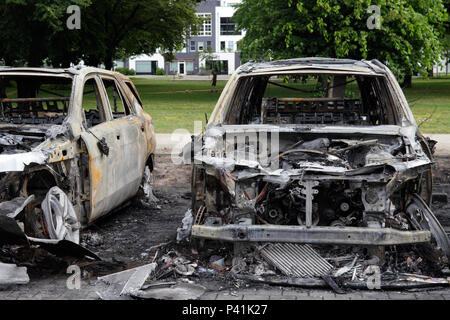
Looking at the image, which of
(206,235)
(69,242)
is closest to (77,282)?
(69,242)

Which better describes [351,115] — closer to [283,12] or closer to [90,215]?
[90,215]

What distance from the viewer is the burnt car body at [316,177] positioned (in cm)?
533

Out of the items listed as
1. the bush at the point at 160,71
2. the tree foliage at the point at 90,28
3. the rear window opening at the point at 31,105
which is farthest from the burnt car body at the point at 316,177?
the bush at the point at 160,71

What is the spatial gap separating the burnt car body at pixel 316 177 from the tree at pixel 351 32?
12481mm

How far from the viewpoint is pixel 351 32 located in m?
19.2

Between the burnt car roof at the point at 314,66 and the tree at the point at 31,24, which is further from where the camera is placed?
the tree at the point at 31,24

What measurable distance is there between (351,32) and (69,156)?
1432 centimetres

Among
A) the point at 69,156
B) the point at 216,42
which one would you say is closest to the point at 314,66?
the point at 69,156

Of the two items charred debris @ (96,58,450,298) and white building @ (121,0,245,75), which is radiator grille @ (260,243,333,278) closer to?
charred debris @ (96,58,450,298)

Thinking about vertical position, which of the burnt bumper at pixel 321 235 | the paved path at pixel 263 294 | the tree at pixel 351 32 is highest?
the tree at pixel 351 32

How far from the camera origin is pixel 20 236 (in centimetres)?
531

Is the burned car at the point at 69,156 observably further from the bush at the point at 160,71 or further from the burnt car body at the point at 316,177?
the bush at the point at 160,71

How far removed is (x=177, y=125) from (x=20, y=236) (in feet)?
43.8

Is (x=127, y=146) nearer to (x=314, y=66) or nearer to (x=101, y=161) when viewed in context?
(x=101, y=161)
